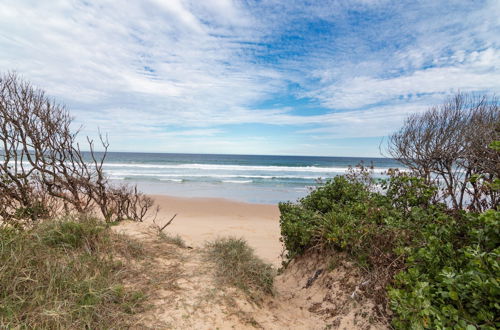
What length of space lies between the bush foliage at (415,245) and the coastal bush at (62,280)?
9.09 ft

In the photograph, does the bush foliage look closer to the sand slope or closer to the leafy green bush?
the leafy green bush

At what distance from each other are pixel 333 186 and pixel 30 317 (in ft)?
16.6

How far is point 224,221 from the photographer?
12242 mm

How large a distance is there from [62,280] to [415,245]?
13.5 ft

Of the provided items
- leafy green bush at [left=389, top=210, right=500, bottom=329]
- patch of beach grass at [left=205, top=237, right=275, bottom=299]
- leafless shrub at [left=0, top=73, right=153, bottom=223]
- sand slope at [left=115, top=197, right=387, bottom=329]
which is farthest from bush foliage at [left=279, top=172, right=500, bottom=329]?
leafless shrub at [left=0, top=73, right=153, bottom=223]

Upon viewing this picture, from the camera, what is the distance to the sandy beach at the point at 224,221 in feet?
28.8

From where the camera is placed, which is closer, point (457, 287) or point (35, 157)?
point (457, 287)

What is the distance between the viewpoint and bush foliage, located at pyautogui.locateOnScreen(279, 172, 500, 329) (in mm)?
2018

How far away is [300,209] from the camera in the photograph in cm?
545

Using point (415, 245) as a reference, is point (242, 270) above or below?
below

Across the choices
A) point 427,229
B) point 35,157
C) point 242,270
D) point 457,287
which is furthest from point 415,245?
point 35,157

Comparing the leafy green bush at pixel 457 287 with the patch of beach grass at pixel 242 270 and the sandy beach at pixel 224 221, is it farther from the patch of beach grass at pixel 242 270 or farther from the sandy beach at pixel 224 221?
the sandy beach at pixel 224 221

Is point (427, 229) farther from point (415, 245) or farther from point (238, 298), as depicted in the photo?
point (238, 298)

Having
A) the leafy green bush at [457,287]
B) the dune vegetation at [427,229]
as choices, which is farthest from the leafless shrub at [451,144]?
the leafy green bush at [457,287]
